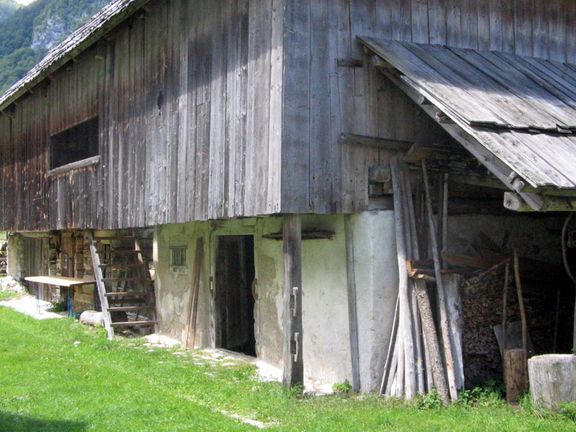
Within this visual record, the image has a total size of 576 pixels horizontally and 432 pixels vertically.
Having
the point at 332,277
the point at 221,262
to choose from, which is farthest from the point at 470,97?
the point at 221,262

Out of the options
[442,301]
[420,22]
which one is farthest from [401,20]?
[442,301]

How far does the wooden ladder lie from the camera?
13203 mm

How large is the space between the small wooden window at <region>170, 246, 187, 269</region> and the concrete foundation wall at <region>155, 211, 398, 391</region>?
140 centimetres

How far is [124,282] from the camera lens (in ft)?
48.1

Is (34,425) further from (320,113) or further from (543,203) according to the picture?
(543,203)

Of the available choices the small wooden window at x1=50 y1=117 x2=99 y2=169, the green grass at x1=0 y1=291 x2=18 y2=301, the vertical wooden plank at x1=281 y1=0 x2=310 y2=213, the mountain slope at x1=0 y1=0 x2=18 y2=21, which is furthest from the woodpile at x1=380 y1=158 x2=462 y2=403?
the mountain slope at x1=0 y1=0 x2=18 y2=21

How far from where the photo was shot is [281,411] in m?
7.28

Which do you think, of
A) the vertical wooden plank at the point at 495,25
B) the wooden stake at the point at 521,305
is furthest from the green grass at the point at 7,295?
the wooden stake at the point at 521,305

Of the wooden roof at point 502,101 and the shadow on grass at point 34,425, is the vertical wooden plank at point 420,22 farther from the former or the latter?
the shadow on grass at point 34,425

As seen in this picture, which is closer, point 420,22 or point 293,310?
point 293,310

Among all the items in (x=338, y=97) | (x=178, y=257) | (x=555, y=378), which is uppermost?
(x=338, y=97)

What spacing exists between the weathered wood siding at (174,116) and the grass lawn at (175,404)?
2.06 meters

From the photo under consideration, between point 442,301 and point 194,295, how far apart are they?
5.53 m

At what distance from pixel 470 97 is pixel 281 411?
12.0 feet
